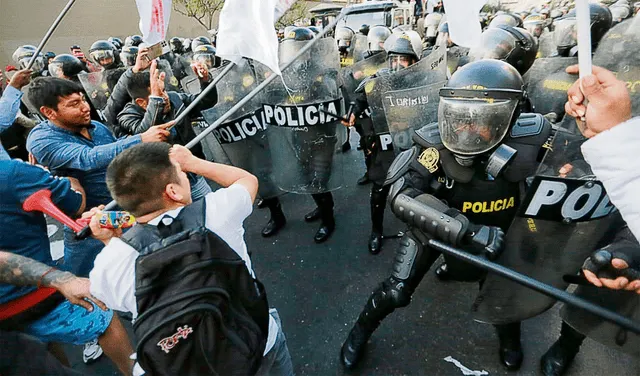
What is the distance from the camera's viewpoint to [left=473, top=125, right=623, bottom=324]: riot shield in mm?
1378

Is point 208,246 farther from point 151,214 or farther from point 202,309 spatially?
point 151,214

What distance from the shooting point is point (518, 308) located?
1.78 meters

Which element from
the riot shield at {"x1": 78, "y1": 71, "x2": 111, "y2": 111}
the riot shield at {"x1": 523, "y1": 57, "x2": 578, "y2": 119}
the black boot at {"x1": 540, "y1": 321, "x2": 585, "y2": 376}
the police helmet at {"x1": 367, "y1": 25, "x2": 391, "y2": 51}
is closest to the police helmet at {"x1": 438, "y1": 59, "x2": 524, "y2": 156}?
the black boot at {"x1": 540, "y1": 321, "x2": 585, "y2": 376}

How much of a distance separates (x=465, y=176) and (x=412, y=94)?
2.95 ft

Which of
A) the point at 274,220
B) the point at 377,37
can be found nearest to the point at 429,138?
the point at 274,220

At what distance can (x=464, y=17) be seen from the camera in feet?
4.02

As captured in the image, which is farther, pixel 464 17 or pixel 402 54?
pixel 402 54

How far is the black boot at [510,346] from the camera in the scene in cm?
212

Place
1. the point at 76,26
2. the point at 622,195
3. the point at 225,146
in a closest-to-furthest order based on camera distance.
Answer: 1. the point at 622,195
2. the point at 225,146
3. the point at 76,26

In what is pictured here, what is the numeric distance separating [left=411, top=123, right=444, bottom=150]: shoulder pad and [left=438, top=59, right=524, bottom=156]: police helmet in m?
0.10

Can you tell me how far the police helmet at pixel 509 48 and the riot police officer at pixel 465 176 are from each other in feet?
5.45

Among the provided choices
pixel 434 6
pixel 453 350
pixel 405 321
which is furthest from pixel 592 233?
pixel 434 6

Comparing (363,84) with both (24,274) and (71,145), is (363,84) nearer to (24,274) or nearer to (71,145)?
(71,145)

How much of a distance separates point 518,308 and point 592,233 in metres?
0.51
